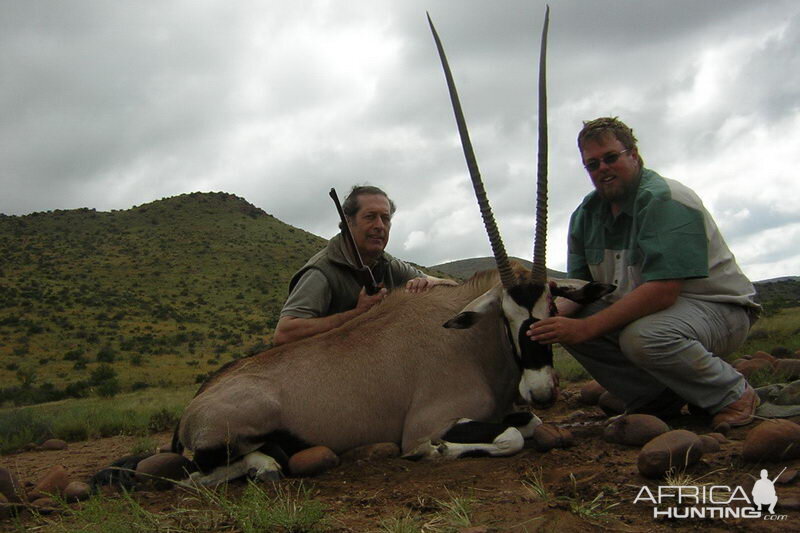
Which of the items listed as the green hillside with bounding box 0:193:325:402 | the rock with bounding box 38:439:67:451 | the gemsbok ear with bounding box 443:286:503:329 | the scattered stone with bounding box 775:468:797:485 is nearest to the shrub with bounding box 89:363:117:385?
the green hillside with bounding box 0:193:325:402

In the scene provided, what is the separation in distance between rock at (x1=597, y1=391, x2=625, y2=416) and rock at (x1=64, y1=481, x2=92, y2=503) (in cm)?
410

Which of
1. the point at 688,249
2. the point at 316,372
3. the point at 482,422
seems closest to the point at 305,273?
the point at 316,372

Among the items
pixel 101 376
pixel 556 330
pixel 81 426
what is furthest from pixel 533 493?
pixel 101 376

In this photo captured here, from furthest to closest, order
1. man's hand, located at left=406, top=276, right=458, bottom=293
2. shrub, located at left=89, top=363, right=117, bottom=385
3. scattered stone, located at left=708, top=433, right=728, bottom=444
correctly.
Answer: shrub, located at left=89, top=363, right=117, bottom=385
man's hand, located at left=406, top=276, right=458, bottom=293
scattered stone, located at left=708, top=433, right=728, bottom=444

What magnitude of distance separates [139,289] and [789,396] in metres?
49.0

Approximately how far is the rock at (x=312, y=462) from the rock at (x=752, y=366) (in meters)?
4.05

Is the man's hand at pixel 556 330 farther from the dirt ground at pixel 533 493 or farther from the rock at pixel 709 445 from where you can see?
the rock at pixel 709 445

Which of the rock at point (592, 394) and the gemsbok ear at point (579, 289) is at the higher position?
the gemsbok ear at point (579, 289)

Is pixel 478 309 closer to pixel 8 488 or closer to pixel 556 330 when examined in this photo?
pixel 556 330

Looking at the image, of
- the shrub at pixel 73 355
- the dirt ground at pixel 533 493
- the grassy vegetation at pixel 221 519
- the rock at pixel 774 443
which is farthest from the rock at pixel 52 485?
the shrub at pixel 73 355

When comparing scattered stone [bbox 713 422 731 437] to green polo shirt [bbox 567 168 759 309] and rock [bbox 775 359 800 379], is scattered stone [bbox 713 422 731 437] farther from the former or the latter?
rock [bbox 775 359 800 379]

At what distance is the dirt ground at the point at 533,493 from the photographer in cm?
251

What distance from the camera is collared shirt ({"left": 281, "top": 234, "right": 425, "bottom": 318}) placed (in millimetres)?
5602

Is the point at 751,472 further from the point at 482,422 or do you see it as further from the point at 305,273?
the point at 305,273
